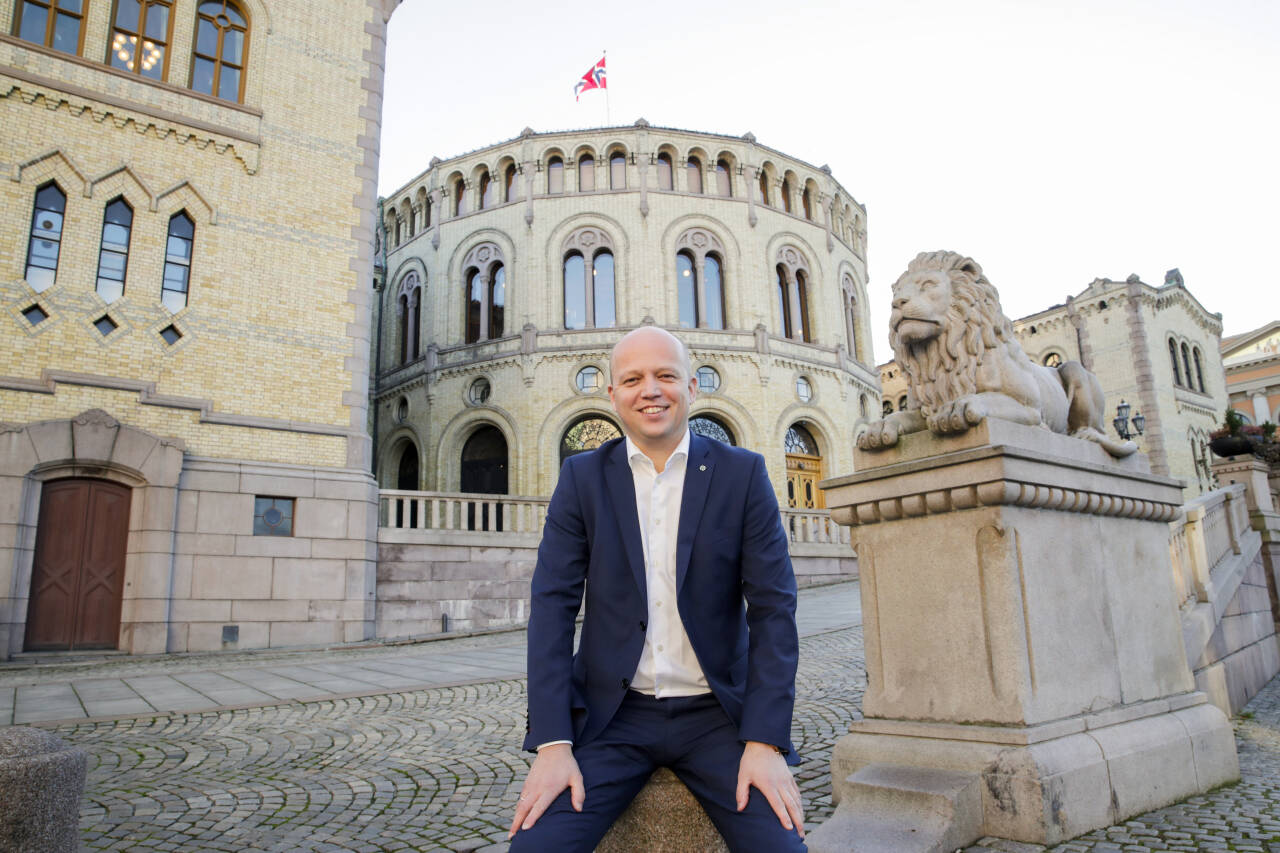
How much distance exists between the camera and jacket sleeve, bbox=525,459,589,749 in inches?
87.1

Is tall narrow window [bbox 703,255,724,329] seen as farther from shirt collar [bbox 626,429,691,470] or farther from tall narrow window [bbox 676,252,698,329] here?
shirt collar [bbox 626,429,691,470]

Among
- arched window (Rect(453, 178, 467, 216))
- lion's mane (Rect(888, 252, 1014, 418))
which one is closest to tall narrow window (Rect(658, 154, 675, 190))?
arched window (Rect(453, 178, 467, 216))

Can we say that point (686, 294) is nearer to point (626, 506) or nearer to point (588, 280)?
point (588, 280)

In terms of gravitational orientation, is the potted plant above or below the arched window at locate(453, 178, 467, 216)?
below

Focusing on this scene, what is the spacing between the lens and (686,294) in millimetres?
30281

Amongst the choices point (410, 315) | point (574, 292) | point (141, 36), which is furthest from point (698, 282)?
point (141, 36)

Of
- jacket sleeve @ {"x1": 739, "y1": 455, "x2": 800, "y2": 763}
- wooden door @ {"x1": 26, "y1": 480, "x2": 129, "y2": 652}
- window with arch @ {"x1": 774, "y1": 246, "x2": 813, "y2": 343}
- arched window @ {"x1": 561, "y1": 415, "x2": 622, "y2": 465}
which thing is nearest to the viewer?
jacket sleeve @ {"x1": 739, "y1": 455, "x2": 800, "y2": 763}

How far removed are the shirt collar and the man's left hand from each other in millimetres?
847

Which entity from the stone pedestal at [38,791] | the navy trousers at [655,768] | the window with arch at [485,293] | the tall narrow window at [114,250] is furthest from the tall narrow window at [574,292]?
the navy trousers at [655,768]

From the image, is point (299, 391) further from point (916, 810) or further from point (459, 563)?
point (916, 810)

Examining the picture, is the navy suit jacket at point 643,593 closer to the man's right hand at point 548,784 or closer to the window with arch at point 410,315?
the man's right hand at point 548,784

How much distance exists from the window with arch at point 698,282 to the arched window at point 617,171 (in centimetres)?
305

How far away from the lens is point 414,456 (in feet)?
105

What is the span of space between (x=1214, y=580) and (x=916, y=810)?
6289 millimetres
